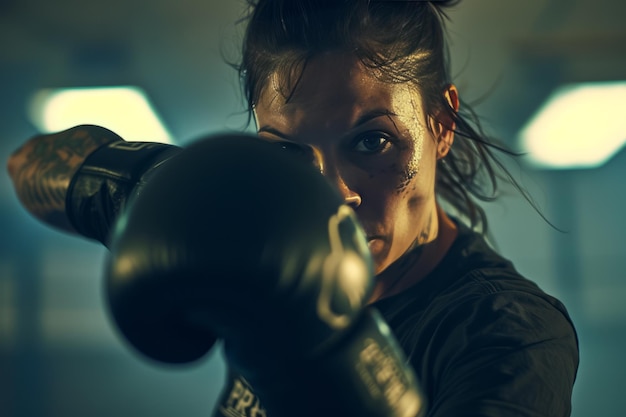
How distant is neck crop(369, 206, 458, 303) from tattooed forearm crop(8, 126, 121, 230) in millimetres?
561

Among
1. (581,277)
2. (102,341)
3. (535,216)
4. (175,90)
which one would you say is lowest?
Answer: (581,277)

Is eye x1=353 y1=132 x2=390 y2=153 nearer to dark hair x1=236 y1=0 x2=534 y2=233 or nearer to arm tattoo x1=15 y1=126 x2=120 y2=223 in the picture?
dark hair x1=236 y1=0 x2=534 y2=233

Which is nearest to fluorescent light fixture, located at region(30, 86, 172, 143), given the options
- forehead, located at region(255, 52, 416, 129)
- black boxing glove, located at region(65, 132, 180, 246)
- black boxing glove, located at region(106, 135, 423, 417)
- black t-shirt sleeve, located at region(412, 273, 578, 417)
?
black boxing glove, located at region(65, 132, 180, 246)

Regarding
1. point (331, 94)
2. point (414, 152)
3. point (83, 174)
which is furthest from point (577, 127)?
point (83, 174)

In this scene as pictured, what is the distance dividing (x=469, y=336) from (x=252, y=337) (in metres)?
0.33

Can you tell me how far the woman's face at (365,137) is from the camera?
0.94 meters

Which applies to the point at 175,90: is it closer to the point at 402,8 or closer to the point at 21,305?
the point at 21,305

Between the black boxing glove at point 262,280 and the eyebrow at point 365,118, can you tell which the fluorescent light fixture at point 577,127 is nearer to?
the eyebrow at point 365,118

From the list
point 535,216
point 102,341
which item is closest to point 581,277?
point 535,216

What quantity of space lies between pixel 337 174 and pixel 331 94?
120 millimetres

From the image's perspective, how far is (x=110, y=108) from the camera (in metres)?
3.92

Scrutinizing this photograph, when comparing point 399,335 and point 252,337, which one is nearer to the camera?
point 252,337

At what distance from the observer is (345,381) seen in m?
0.53

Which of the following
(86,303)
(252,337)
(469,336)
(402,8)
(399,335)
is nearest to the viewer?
(252,337)
